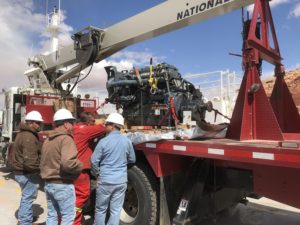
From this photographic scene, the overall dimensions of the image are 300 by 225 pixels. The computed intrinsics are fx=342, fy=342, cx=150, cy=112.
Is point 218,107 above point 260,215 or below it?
above

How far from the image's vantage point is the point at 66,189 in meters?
3.96

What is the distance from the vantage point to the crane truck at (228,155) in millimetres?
3436

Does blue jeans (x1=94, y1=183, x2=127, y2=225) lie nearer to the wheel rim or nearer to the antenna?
the wheel rim

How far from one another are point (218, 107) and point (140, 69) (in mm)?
2225

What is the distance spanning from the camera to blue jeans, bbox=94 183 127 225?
4.30 meters

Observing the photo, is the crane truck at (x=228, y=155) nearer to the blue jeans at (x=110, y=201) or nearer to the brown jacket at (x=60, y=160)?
the blue jeans at (x=110, y=201)

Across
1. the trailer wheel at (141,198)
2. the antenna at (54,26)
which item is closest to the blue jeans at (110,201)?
the trailer wheel at (141,198)

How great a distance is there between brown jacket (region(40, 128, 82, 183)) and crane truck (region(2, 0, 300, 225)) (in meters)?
1.07

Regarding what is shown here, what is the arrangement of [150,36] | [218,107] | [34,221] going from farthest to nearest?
1. [218,107]
2. [150,36]
3. [34,221]

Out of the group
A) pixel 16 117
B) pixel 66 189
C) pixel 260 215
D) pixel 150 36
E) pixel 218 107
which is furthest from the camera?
pixel 16 117

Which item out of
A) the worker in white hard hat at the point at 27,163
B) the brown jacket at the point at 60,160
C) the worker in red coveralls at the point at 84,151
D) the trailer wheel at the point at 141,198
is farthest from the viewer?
the worker in white hard hat at the point at 27,163

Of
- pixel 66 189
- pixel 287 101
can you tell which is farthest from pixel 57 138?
pixel 287 101

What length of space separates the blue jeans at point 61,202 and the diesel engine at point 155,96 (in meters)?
2.43

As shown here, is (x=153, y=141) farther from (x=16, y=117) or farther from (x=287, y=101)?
(x=16, y=117)
